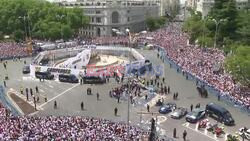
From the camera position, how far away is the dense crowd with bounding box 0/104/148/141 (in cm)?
2647

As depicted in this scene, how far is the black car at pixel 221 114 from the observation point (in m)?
33.8

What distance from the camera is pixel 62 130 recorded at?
90.9 ft

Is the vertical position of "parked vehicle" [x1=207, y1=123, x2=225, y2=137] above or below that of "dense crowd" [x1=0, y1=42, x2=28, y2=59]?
below

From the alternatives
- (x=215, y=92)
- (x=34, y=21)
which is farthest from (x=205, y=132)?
(x=34, y=21)

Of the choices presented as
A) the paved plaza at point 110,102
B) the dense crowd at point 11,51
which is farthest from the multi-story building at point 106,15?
the paved plaza at point 110,102

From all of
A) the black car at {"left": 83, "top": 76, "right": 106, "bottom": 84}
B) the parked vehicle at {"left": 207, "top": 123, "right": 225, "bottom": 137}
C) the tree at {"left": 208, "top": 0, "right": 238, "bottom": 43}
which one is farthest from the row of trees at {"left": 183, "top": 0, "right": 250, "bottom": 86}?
the parked vehicle at {"left": 207, "top": 123, "right": 225, "bottom": 137}

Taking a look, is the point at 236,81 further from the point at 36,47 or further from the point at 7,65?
the point at 36,47

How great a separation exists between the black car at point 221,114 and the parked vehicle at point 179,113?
2.45 meters

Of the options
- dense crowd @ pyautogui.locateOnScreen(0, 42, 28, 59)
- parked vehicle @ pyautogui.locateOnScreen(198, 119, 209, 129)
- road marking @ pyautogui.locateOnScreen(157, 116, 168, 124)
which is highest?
dense crowd @ pyautogui.locateOnScreen(0, 42, 28, 59)

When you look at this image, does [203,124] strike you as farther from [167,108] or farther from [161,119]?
[167,108]

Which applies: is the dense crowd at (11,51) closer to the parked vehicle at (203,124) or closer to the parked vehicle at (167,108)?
the parked vehicle at (167,108)

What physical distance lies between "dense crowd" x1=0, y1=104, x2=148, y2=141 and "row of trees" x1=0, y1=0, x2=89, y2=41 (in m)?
53.4

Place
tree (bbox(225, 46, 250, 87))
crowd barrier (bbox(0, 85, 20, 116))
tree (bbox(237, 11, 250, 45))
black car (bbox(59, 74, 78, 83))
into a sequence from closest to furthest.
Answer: crowd barrier (bbox(0, 85, 20, 116)) < tree (bbox(225, 46, 250, 87)) < black car (bbox(59, 74, 78, 83)) < tree (bbox(237, 11, 250, 45))

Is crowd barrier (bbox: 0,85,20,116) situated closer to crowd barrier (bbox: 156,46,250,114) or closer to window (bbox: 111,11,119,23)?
crowd barrier (bbox: 156,46,250,114)
